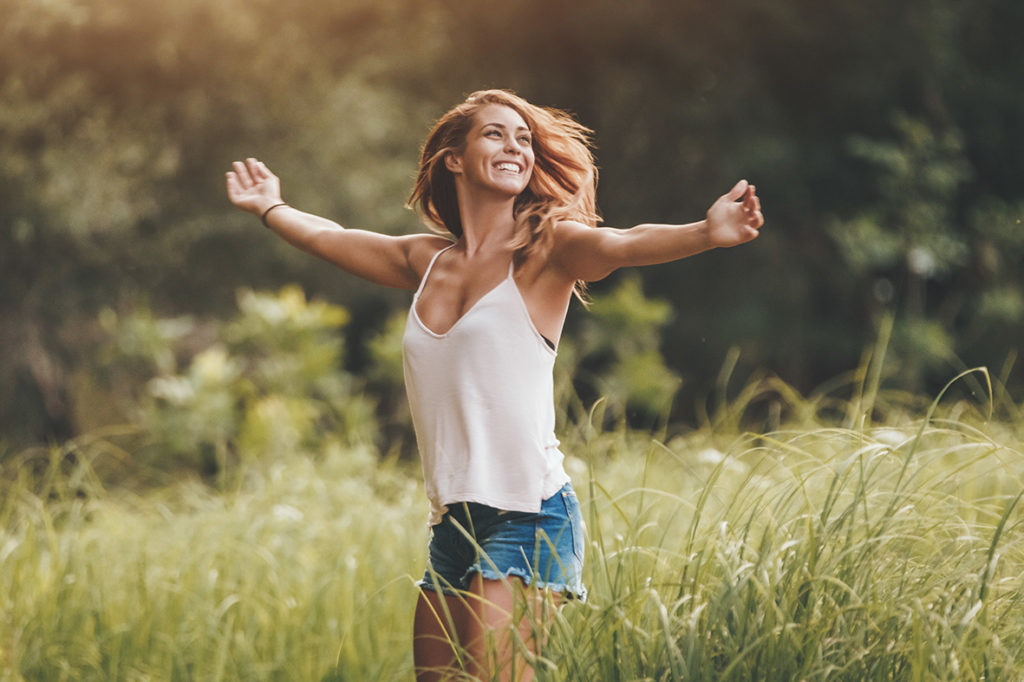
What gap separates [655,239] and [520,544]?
0.66 m

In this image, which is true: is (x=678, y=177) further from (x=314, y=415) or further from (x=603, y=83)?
(x=314, y=415)

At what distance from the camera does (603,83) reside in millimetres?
9328

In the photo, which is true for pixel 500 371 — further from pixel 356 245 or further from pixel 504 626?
pixel 356 245

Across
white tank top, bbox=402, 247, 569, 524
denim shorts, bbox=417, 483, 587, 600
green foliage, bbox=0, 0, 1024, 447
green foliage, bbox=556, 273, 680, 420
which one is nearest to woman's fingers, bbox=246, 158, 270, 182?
white tank top, bbox=402, 247, 569, 524

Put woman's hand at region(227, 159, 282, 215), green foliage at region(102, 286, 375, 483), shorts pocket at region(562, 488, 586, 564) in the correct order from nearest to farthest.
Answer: shorts pocket at region(562, 488, 586, 564) → woman's hand at region(227, 159, 282, 215) → green foliage at region(102, 286, 375, 483)

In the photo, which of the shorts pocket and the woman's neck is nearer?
the shorts pocket

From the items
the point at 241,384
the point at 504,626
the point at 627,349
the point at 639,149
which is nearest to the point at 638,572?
the point at 504,626

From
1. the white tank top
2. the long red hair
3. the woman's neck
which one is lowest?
the white tank top

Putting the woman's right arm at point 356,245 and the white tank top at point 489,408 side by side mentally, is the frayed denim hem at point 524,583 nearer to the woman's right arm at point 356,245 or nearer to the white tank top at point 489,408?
the white tank top at point 489,408

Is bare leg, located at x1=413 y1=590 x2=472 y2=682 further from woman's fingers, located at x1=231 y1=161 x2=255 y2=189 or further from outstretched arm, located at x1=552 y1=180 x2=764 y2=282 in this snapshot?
woman's fingers, located at x1=231 y1=161 x2=255 y2=189

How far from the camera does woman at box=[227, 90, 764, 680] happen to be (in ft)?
7.02

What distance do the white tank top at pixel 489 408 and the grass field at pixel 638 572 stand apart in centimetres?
19

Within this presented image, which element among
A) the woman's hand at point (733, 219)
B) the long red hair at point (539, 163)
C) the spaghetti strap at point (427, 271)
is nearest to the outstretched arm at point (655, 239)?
the woman's hand at point (733, 219)

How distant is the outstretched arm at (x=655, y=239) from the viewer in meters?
2.04
